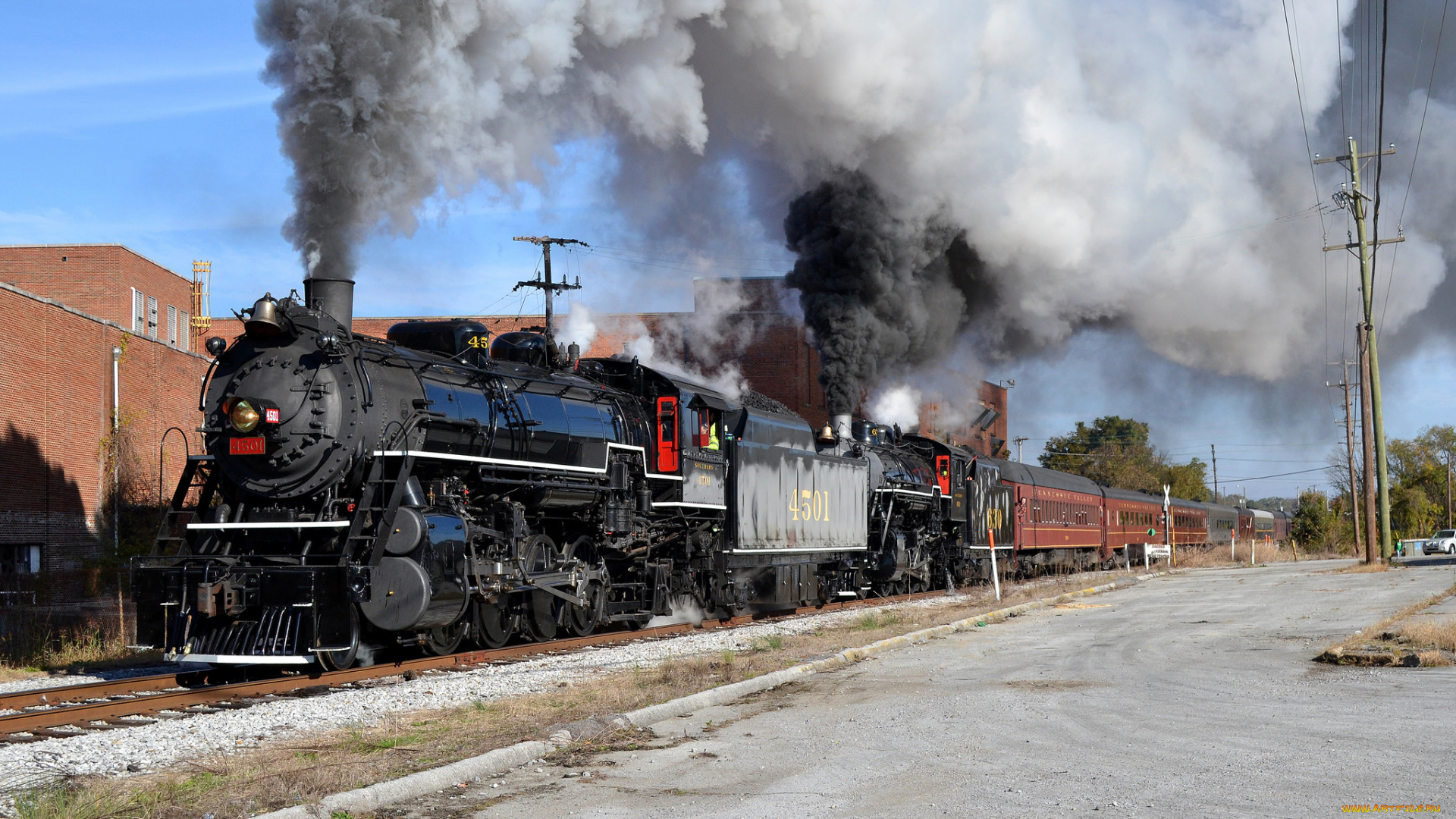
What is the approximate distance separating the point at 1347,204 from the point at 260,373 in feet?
103

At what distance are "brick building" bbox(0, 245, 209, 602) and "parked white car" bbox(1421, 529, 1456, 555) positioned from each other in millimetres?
52768

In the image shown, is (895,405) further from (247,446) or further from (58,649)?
(247,446)

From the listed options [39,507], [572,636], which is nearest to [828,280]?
[572,636]

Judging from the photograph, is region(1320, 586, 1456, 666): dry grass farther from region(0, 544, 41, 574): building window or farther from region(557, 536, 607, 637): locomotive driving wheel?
region(0, 544, 41, 574): building window

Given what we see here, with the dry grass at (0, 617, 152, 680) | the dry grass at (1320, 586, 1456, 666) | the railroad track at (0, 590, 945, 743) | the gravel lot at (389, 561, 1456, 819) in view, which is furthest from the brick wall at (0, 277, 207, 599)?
the dry grass at (1320, 586, 1456, 666)

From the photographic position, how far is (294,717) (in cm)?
859

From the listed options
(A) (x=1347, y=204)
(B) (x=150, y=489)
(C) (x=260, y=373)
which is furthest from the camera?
(A) (x=1347, y=204)

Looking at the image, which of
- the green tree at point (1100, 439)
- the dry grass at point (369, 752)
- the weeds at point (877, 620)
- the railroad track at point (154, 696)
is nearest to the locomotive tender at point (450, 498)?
the railroad track at point (154, 696)

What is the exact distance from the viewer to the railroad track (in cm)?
838

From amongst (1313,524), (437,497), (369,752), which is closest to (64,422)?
(437,497)

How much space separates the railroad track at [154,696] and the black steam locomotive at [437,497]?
0.28m

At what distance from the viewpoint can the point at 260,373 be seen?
1141cm

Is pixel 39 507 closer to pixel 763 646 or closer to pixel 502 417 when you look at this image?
pixel 502 417

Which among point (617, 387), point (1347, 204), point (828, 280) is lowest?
point (617, 387)
